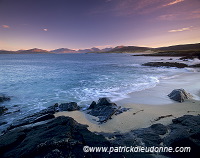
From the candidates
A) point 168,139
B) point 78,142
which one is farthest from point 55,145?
point 168,139

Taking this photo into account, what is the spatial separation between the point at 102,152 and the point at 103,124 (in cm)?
305

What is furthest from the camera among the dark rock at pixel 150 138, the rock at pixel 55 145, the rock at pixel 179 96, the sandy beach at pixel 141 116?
the rock at pixel 179 96

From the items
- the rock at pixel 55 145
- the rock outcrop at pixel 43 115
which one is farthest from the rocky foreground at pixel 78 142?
the rock outcrop at pixel 43 115

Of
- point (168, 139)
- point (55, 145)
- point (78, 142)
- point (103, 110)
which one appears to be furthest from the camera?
point (103, 110)

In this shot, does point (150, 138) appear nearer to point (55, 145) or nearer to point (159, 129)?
point (159, 129)

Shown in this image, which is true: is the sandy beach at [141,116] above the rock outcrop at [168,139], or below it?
below

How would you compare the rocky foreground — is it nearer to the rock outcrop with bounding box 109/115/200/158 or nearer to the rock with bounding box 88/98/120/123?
the rock outcrop with bounding box 109/115/200/158

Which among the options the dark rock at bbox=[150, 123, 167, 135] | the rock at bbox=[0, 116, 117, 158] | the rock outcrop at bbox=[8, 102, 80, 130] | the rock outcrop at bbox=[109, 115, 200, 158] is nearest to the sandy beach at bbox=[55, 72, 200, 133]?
the rock outcrop at bbox=[8, 102, 80, 130]

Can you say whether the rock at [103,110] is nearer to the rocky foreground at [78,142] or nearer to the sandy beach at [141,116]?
the sandy beach at [141,116]

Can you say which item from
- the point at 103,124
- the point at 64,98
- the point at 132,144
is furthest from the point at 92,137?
the point at 64,98

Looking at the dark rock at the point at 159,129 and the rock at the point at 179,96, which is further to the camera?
the rock at the point at 179,96

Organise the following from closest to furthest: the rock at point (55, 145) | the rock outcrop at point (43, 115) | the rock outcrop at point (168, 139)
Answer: the rock at point (55, 145) → the rock outcrop at point (168, 139) → the rock outcrop at point (43, 115)

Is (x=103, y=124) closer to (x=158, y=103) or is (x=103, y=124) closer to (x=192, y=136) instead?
(x=192, y=136)

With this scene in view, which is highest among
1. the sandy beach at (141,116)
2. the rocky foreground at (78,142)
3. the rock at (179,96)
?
the rocky foreground at (78,142)
